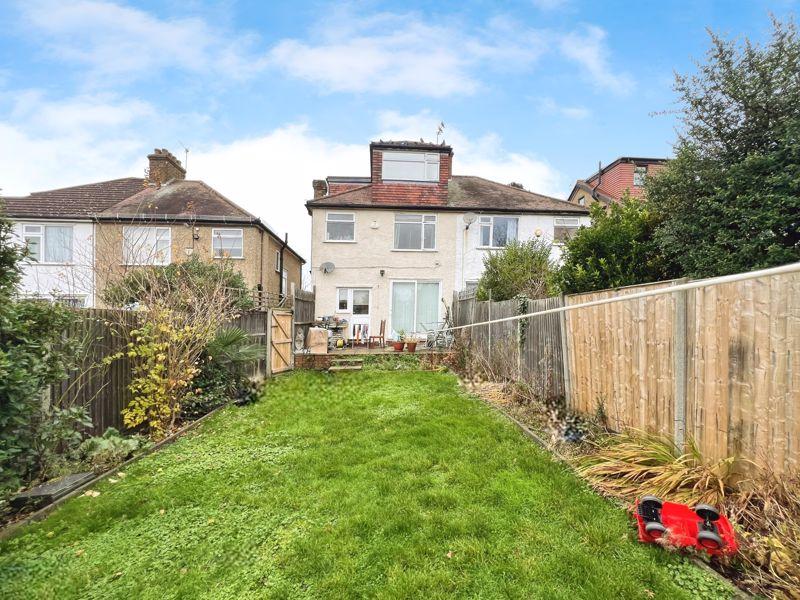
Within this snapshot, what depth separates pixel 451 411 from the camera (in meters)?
6.03

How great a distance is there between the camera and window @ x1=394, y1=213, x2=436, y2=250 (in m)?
16.0

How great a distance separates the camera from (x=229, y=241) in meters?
16.5

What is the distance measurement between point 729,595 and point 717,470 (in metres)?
1.03

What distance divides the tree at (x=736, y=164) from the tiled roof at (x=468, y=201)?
10.5 meters

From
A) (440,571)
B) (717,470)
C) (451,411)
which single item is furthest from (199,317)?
(717,470)

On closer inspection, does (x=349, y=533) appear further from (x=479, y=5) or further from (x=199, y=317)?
(x=479, y=5)

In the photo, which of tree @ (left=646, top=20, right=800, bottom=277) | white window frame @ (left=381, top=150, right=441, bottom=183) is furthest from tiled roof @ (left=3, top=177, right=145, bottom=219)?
tree @ (left=646, top=20, right=800, bottom=277)

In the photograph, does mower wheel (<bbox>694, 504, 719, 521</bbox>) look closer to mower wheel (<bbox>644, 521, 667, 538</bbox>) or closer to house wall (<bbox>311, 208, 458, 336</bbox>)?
mower wheel (<bbox>644, 521, 667, 538</bbox>)

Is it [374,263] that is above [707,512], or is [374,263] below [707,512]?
above

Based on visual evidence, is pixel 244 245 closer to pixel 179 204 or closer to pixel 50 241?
pixel 179 204

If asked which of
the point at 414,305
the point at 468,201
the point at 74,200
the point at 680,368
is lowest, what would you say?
the point at 680,368

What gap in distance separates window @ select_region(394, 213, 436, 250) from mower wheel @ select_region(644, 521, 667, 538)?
1409 cm

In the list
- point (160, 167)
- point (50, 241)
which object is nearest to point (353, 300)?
point (160, 167)

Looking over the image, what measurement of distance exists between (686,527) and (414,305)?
13674mm
